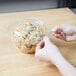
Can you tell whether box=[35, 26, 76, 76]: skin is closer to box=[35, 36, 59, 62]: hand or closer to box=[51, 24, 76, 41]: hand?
box=[35, 36, 59, 62]: hand

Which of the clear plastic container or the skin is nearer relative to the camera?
the skin

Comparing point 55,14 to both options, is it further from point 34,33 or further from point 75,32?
point 34,33

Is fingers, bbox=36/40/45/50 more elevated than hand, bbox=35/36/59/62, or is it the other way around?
fingers, bbox=36/40/45/50

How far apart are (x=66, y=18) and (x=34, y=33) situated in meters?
0.42

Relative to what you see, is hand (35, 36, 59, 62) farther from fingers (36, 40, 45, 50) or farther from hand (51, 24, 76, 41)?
hand (51, 24, 76, 41)

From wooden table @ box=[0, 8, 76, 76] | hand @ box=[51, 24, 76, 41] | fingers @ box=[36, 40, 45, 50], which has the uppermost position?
hand @ box=[51, 24, 76, 41]

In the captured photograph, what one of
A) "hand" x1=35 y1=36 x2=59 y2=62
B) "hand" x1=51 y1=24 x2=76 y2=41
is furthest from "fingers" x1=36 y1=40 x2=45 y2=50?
"hand" x1=51 y1=24 x2=76 y2=41

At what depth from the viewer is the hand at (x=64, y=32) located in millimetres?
940

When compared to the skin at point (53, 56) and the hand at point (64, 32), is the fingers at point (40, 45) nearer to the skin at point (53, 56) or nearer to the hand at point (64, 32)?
the skin at point (53, 56)

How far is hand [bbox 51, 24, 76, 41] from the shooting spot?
940 mm

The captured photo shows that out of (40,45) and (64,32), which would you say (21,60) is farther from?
(64,32)

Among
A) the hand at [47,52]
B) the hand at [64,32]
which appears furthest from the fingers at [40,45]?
the hand at [64,32]

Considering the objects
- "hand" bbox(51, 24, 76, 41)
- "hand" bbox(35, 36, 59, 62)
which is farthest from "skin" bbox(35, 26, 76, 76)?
"hand" bbox(51, 24, 76, 41)

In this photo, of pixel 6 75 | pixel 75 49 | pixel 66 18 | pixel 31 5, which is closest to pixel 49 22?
pixel 66 18
